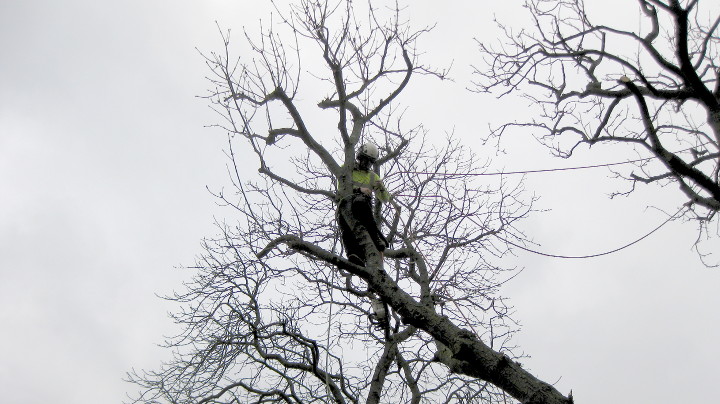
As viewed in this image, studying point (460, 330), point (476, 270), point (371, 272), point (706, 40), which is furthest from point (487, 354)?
point (706, 40)

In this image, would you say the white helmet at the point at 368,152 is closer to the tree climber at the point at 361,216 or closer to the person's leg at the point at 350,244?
the tree climber at the point at 361,216

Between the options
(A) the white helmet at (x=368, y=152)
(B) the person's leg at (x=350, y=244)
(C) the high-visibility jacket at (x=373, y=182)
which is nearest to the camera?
(B) the person's leg at (x=350, y=244)

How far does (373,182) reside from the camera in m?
5.89

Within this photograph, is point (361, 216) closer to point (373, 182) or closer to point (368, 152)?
point (373, 182)

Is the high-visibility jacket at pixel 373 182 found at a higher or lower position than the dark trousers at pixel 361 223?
higher

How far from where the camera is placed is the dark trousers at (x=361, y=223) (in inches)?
202

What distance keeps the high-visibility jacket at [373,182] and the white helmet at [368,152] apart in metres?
0.17

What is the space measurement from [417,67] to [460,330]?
3.21m

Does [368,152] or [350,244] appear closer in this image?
[350,244]

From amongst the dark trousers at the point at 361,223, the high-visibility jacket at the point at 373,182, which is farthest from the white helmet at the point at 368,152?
the dark trousers at the point at 361,223

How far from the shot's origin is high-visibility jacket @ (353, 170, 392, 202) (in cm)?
581

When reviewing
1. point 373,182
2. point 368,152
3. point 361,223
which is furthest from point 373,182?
point 361,223

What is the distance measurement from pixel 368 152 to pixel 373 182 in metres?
0.46

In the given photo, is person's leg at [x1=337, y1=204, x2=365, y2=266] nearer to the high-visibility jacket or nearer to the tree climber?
the tree climber
